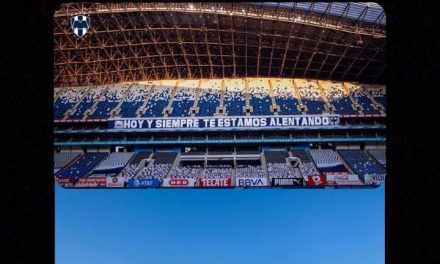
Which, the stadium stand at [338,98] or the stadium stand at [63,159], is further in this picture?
the stadium stand at [338,98]

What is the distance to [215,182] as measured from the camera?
1078 inches

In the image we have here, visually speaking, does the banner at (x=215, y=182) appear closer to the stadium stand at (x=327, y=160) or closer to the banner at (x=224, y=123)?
the stadium stand at (x=327, y=160)

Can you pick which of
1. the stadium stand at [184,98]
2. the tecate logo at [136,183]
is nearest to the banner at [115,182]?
the tecate logo at [136,183]

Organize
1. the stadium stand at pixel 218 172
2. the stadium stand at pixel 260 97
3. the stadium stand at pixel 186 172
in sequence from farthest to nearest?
the stadium stand at pixel 260 97 → the stadium stand at pixel 186 172 → the stadium stand at pixel 218 172

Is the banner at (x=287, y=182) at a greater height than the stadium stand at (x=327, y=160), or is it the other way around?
the stadium stand at (x=327, y=160)

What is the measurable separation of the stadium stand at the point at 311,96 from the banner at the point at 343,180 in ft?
31.6

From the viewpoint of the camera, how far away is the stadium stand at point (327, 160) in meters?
30.5

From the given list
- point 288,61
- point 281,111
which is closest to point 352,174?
point 281,111

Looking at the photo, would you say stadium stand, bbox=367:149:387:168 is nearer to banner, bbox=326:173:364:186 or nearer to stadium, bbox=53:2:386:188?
stadium, bbox=53:2:386:188

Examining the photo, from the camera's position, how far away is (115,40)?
33062mm

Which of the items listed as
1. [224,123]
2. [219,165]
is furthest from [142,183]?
[224,123]

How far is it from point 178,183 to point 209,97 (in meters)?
12.6
